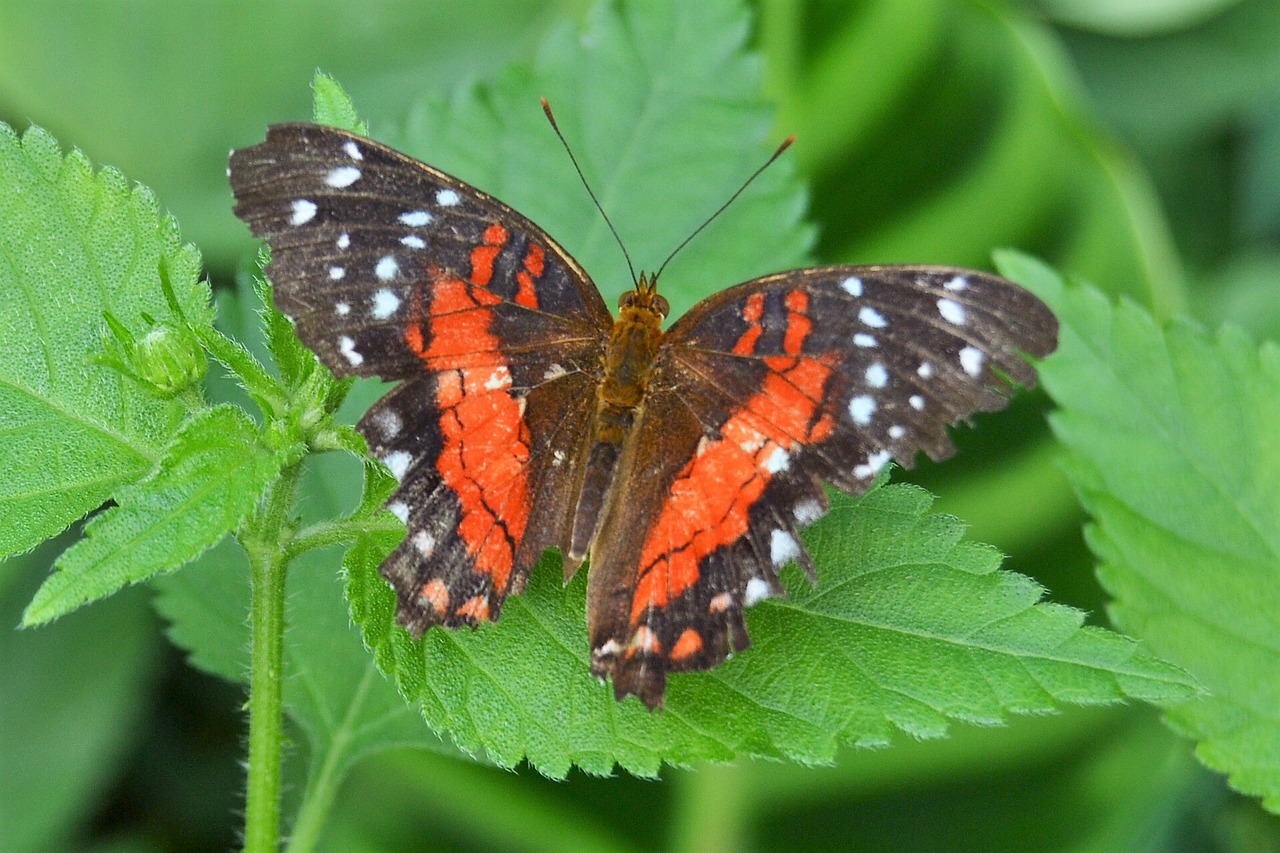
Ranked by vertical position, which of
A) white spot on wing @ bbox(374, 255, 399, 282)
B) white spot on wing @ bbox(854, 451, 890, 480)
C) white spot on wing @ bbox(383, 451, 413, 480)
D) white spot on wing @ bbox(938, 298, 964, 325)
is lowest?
white spot on wing @ bbox(383, 451, 413, 480)

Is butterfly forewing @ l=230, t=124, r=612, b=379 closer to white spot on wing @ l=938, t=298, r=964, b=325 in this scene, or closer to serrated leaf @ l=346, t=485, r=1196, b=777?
serrated leaf @ l=346, t=485, r=1196, b=777

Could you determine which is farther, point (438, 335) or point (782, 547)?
point (438, 335)

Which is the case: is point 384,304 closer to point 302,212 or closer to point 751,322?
point 302,212

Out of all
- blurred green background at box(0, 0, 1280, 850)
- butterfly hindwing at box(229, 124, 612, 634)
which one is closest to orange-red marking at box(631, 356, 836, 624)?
butterfly hindwing at box(229, 124, 612, 634)

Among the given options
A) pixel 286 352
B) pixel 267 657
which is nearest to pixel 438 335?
pixel 286 352

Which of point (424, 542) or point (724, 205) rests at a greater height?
point (724, 205)
